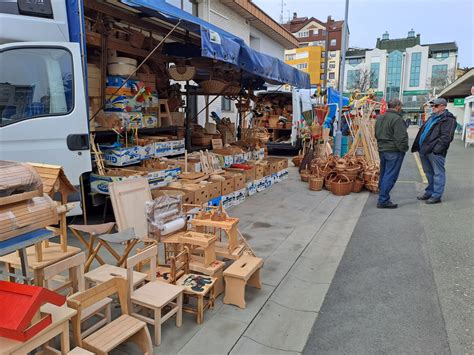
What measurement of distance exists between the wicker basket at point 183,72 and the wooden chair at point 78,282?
4391 millimetres

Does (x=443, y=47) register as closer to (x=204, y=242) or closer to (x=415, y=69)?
(x=415, y=69)

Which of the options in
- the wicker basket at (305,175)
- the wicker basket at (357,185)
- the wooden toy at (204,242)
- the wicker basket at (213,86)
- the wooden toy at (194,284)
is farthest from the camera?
the wicker basket at (305,175)

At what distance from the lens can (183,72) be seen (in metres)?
6.46

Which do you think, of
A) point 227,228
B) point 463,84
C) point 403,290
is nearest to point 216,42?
point 227,228

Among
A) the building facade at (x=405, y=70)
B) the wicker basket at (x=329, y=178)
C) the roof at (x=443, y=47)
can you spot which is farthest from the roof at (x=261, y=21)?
the roof at (x=443, y=47)

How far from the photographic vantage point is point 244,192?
7.06 meters

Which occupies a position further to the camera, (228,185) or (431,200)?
(431,200)

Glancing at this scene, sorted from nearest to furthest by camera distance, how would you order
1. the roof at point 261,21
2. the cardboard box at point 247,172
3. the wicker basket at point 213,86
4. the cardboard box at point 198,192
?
1. the cardboard box at point 198,192
2. the cardboard box at point 247,172
3. the wicker basket at point 213,86
4. the roof at point 261,21

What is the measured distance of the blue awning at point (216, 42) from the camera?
15.5 ft

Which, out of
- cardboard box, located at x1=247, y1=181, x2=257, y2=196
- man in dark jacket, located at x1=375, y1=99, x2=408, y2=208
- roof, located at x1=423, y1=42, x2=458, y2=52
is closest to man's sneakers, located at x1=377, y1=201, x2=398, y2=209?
man in dark jacket, located at x1=375, y1=99, x2=408, y2=208

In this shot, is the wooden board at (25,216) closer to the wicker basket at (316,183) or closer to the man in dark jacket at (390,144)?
the man in dark jacket at (390,144)

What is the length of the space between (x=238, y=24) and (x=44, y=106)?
11.0m

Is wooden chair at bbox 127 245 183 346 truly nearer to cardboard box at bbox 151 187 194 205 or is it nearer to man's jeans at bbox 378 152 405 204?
cardboard box at bbox 151 187 194 205

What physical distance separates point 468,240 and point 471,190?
362cm
